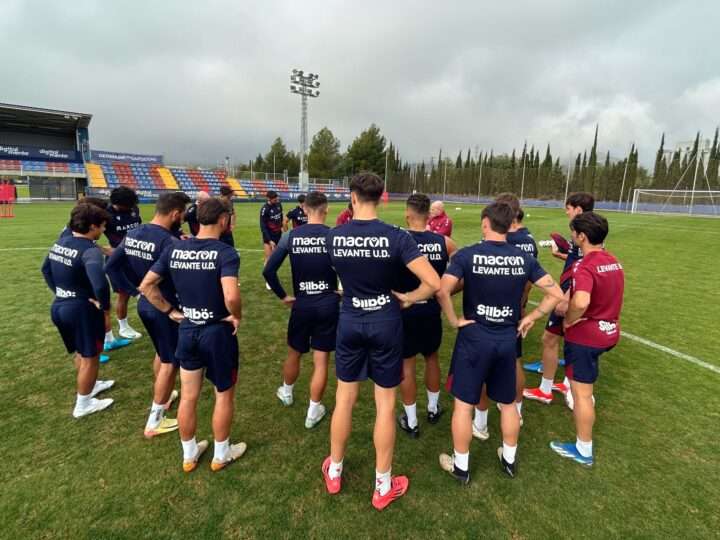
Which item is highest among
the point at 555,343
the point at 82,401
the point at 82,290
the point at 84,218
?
the point at 84,218

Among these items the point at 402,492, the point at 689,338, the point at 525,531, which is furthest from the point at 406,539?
the point at 689,338

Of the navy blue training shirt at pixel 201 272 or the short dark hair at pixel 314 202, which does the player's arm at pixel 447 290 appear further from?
the navy blue training shirt at pixel 201 272

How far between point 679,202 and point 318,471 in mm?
48696

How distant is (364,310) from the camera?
2.71 metres

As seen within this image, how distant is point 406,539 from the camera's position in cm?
256

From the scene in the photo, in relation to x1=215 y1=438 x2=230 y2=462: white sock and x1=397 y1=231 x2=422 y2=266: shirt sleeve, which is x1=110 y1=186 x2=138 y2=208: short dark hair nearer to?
x1=215 y1=438 x2=230 y2=462: white sock

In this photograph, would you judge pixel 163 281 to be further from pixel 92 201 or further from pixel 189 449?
pixel 92 201

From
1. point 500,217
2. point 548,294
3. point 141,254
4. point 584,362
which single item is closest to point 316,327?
point 141,254

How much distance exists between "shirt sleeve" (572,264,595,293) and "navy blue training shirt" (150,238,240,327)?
8.97 ft

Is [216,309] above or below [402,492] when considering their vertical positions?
above

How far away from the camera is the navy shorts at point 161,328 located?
3445 mm

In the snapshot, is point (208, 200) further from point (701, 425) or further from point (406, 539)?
point (701, 425)

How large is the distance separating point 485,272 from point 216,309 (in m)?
2.08

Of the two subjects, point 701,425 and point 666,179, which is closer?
point 701,425
